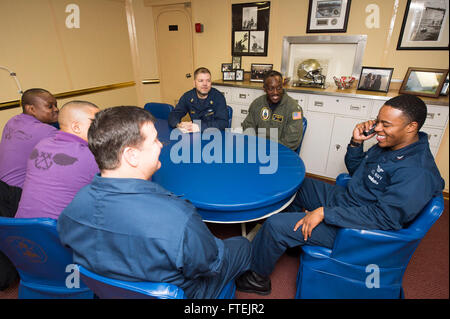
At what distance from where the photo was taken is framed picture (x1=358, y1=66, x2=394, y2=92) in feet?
10.1

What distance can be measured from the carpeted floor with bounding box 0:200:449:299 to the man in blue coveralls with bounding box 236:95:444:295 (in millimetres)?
140

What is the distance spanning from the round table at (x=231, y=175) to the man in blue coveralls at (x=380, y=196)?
20cm

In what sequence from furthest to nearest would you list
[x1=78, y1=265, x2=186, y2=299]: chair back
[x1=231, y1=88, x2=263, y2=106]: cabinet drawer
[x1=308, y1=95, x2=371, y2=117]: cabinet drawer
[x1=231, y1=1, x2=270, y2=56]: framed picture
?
1. [x1=231, y1=1, x2=270, y2=56]: framed picture
2. [x1=231, y1=88, x2=263, y2=106]: cabinet drawer
3. [x1=308, y1=95, x2=371, y2=117]: cabinet drawer
4. [x1=78, y1=265, x2=186, y2=299]: chair back

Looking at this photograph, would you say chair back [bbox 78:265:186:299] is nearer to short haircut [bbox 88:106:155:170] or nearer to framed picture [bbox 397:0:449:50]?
short haircut [bbox 88:106:155:170]

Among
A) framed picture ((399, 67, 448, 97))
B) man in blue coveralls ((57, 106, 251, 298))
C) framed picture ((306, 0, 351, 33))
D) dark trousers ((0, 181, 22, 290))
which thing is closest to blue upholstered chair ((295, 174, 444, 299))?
man in blue coveralls ((57, 106, 251, 298))

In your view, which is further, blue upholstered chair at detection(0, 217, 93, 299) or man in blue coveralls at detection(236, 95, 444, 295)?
man in blue coveralls at detection(236, 95, 444, 295)

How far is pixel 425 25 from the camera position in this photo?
2906 millimetres

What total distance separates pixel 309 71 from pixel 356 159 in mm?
2157

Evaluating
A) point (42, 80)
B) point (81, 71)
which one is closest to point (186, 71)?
point (81, 71)

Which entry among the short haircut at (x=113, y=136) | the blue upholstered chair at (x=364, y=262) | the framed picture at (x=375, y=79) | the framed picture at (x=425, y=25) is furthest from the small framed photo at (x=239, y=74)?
the short haircut at (x=113, y=136)

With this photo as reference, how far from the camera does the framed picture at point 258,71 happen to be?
395 cm

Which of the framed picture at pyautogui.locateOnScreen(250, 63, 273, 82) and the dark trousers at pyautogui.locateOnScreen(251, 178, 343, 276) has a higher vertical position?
the framed picture at pyautogui.locateOnScreen(250, 63, 273, 82)

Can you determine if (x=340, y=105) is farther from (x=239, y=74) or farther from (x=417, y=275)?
(x=417, y=275)
